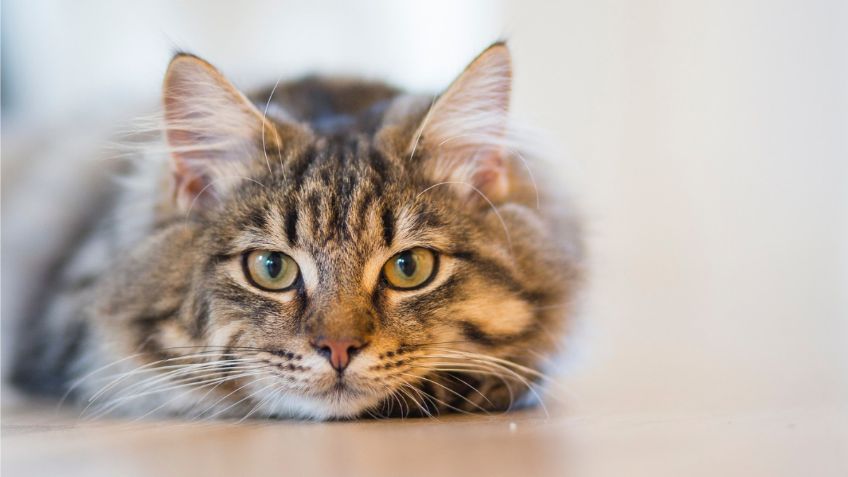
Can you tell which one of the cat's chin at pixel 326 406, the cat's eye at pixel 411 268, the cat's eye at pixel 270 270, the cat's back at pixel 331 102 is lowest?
the cat's chin at pixel 326 406

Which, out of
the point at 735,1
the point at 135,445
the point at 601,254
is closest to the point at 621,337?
the point at 601,254

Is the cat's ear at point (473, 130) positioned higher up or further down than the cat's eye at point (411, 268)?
higher up

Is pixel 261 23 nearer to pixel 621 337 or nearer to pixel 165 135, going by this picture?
pixel 165 135

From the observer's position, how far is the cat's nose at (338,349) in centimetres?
111

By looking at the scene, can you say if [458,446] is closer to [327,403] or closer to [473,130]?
[327,403]

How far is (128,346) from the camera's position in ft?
4.53

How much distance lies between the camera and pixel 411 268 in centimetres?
123

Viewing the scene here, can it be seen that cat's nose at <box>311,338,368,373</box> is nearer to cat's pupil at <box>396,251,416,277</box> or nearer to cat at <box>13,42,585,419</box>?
cat at <box>13,42,585,419</box>

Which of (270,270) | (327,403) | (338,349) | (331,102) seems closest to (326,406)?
(327,403)

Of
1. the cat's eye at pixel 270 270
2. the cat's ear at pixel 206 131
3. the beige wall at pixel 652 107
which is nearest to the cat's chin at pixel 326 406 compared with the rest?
the cat's eye at pixel 270 270

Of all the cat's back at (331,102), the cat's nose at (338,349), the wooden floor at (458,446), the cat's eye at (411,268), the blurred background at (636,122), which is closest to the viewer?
the wooden floor at (458,446)

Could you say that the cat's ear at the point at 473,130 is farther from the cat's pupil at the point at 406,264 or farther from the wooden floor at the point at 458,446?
the wooden floor at the point at 458,446

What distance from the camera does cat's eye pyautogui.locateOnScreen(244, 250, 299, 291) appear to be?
47.9 inches

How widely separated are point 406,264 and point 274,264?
0.21m
